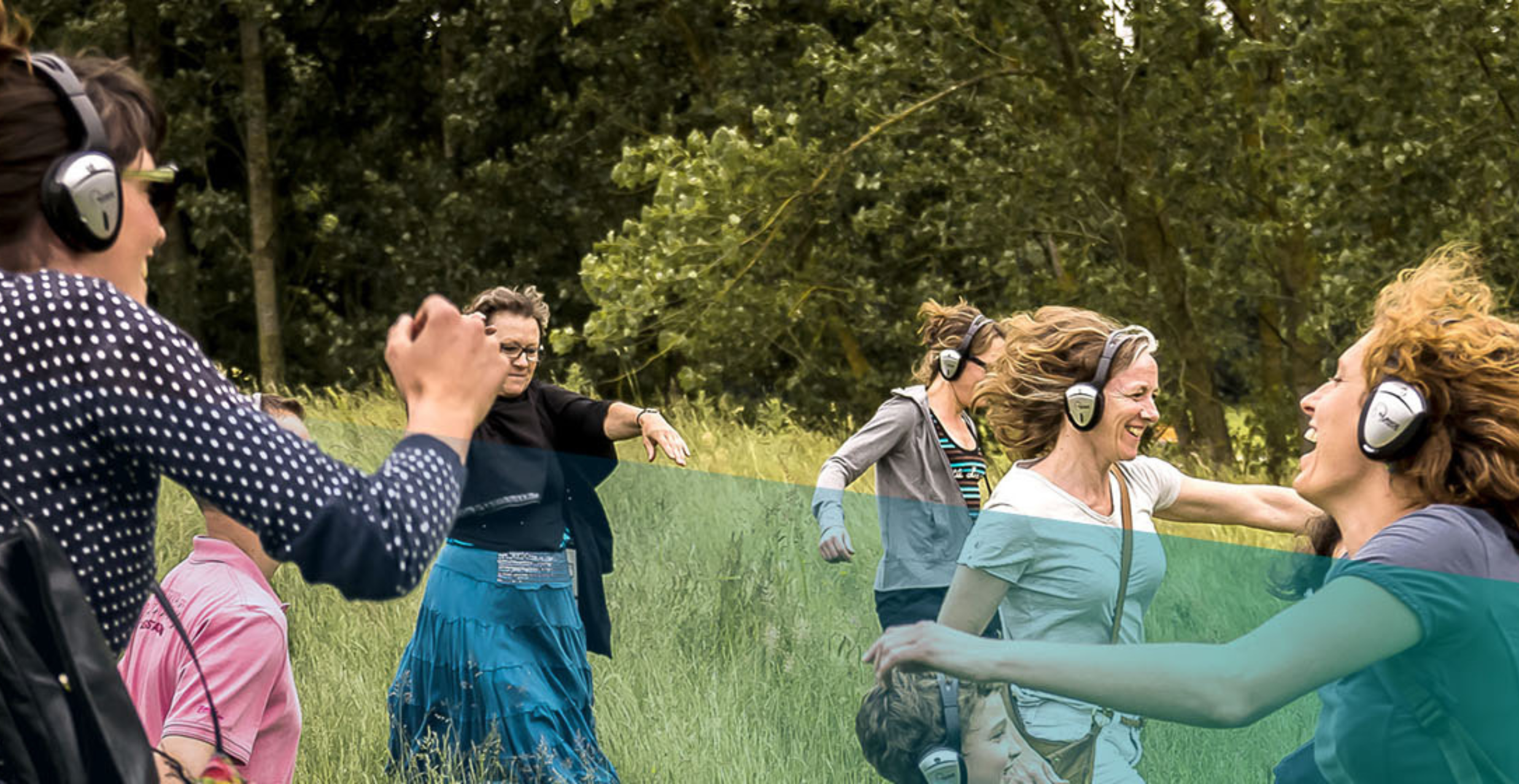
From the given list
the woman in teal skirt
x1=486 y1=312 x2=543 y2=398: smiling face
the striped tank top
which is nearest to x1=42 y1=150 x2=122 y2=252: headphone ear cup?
the woman in teal skirt

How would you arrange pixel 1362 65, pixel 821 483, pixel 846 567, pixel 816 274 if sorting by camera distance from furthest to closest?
1. pixel 816 274
2. pixel 1362 65
3. pixel 846 567
4. pixel 821 483

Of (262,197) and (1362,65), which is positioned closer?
(1362,65)

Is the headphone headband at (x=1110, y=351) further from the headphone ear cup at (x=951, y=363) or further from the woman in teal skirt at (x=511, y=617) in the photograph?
the headphone ear cup at (x=951, y=363)

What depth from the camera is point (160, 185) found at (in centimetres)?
205

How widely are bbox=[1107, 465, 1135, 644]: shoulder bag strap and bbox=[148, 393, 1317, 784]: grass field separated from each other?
23cm

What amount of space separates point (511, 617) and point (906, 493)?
1.38 metres

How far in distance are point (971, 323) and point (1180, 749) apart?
256 centimetres

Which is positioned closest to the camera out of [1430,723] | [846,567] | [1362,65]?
[1430,723]

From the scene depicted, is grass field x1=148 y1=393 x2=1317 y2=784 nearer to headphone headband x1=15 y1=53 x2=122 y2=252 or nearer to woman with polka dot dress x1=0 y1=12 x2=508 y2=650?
woman with polka dot dress x1=0 y1=12 x2=508 y2=650

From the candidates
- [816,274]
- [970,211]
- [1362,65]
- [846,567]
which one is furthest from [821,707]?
[816,274]

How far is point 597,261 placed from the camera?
13.1 meters

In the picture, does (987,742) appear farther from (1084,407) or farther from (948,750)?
(1084,407)

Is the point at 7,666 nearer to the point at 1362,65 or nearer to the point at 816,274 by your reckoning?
the point at 1362,65

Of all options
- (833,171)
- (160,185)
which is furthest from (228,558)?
(833,171)
